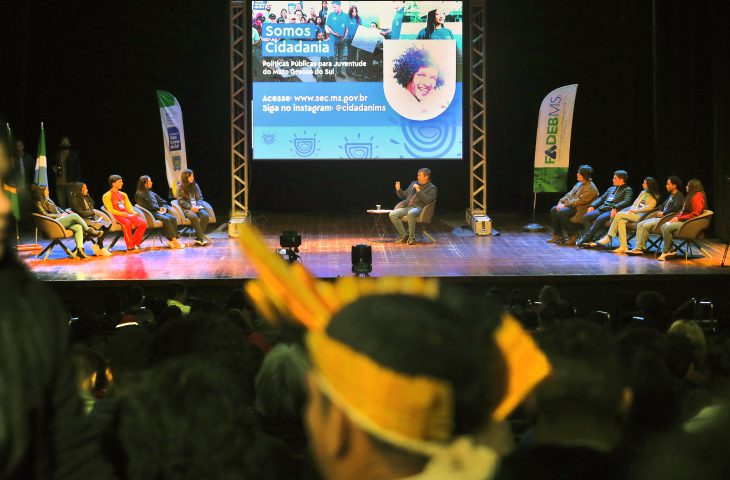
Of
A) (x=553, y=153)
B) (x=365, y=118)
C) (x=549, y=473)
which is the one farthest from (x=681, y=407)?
(x=365, y=118)

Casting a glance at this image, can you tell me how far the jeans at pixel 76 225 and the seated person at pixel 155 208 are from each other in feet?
2.59

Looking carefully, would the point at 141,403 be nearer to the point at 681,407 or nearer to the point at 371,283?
the point at 371,283

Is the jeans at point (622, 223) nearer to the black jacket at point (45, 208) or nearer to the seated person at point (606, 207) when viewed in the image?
the seated person at point (606, 207)

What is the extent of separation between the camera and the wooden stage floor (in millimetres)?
Result: 8039

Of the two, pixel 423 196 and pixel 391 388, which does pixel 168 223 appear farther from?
pixel 391 388

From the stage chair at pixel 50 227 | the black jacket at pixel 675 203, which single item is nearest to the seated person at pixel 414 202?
the black jacket at pixel 675 203

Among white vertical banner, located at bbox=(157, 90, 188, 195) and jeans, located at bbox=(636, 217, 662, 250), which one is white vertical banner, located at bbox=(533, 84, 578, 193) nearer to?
jeans, located at bbox=(636, 217, 662, 250)

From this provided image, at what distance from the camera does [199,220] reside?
33.7 ft

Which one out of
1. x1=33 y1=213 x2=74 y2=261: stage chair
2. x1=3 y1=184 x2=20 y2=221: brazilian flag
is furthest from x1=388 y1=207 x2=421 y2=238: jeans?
x1=3 y1=184 x2=20 y2=221: brazilian flag

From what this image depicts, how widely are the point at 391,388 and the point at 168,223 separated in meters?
9.27

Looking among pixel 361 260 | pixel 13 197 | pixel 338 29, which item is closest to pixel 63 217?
pixel 361 260

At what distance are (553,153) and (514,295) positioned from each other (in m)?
5.43

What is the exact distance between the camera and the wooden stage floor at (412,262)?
26.4 ft

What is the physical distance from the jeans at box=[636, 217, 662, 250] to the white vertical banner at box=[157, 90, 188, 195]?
200 inches
